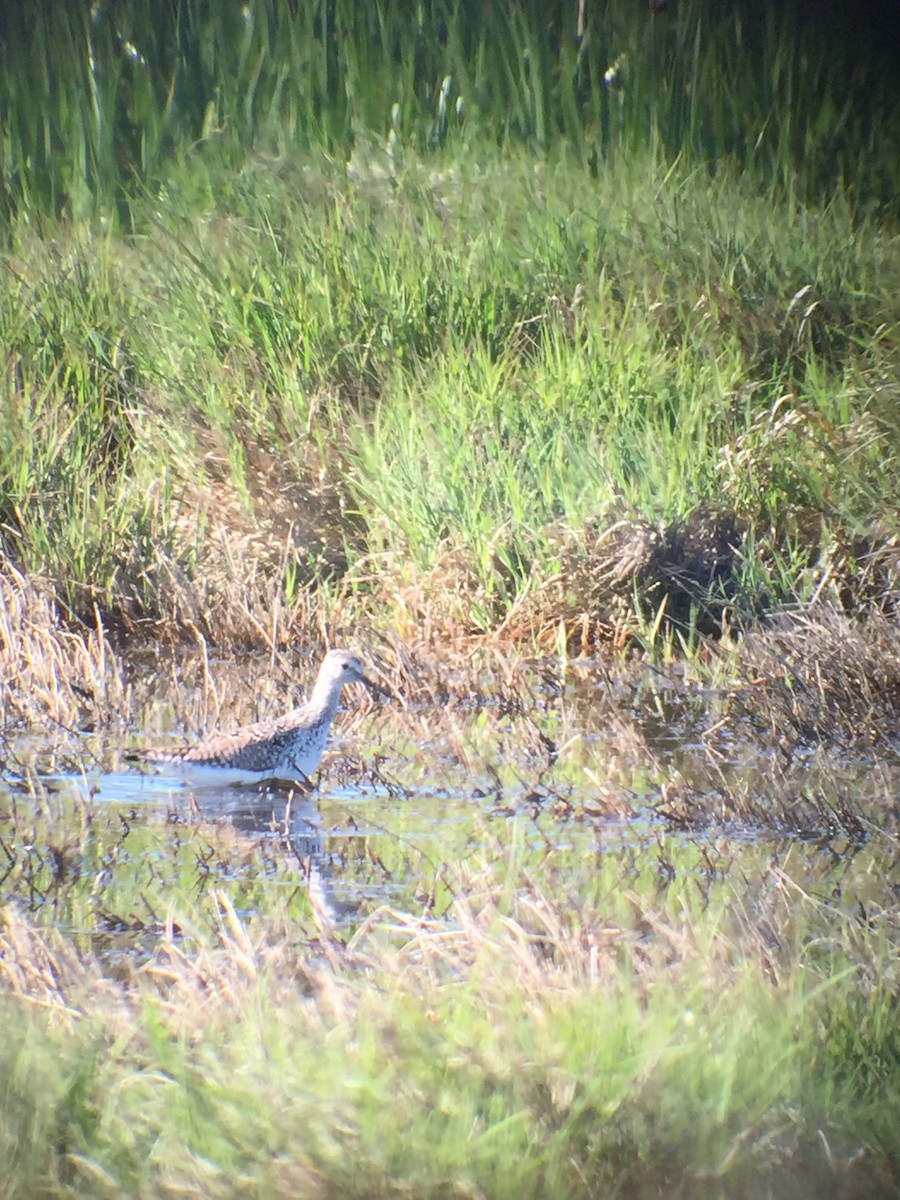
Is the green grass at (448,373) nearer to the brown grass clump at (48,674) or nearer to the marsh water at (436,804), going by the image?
the brown grass clump at (48,674)

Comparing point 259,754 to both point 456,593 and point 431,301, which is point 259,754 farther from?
point 431,301

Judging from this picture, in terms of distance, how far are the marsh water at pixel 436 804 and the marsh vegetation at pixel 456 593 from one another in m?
0.02

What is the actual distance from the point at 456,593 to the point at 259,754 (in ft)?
6.39

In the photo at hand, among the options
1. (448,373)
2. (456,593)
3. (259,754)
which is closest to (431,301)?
(448,373)

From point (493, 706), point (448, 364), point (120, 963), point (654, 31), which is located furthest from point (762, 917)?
point (654, 31)

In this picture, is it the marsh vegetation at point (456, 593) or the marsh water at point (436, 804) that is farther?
the marsh water at point (436, 804)

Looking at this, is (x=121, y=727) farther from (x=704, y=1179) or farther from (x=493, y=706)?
(x=704, y=1179)

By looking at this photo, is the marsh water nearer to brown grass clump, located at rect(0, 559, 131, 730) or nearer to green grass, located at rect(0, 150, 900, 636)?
brown grass clump, located at rect(0, 559, 131, 730)

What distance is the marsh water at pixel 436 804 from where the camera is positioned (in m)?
4.27

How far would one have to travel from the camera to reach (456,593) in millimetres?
6883

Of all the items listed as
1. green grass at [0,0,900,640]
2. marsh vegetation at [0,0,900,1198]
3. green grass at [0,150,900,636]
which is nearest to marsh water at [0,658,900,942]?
marsh vegetation at [0,0,900,1198]

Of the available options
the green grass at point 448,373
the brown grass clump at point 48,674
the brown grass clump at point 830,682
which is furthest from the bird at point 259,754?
the green grass at point 448,373

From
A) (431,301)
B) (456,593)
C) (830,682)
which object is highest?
(431,301)

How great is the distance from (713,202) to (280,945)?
5.96 metres
